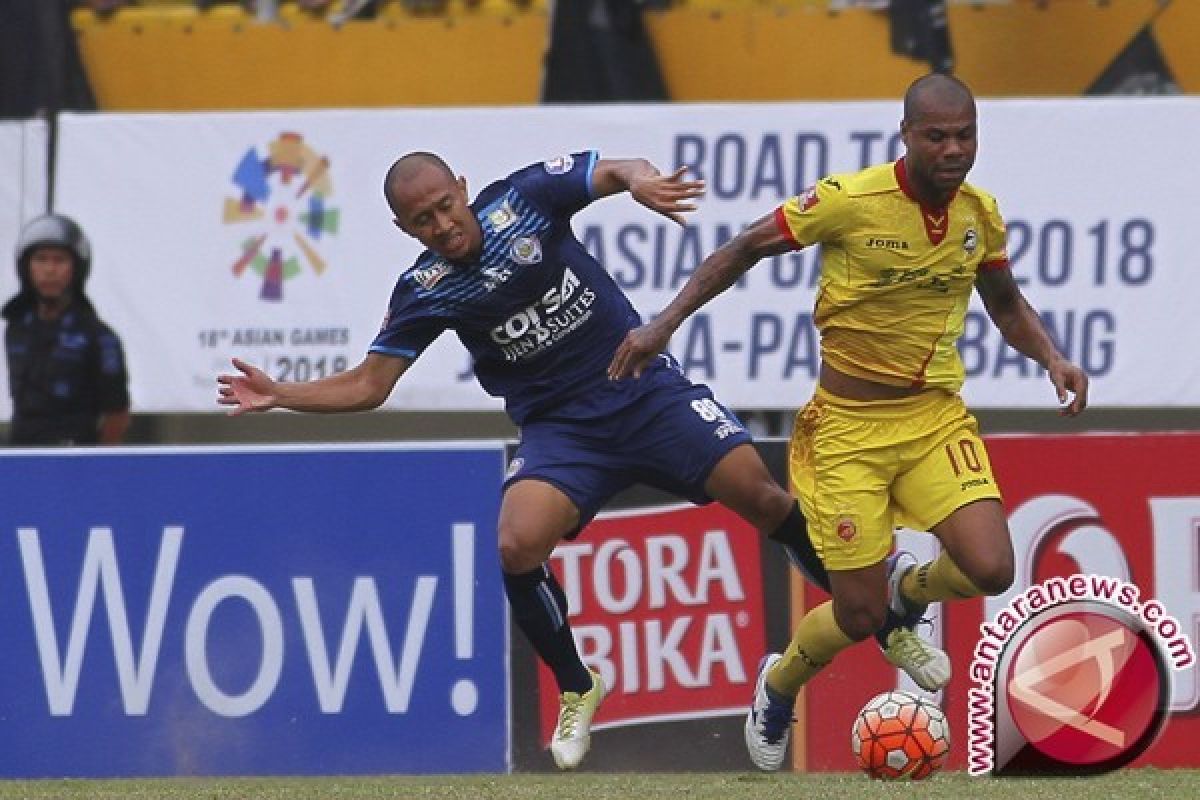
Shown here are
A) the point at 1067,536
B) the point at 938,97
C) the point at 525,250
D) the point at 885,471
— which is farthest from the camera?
the point at 1067,536

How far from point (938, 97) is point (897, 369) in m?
1.05

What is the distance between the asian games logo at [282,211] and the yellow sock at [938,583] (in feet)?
17.2

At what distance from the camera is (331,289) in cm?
1352

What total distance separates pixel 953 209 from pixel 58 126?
6580 millimetres

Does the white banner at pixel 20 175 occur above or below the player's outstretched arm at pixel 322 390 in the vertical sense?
above

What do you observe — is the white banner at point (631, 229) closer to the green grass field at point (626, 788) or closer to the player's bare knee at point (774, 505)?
the green grass field at point (626, 788)

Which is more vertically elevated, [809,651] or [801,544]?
[801,544]

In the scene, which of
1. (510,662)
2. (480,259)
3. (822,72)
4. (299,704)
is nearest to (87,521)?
(299,704)

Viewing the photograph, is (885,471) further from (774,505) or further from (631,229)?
(631,229)

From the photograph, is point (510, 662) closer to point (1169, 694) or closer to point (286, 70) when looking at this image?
point (1169, 694)

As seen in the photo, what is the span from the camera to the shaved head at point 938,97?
8.27 meters

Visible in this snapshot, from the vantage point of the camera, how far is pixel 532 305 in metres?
9.11

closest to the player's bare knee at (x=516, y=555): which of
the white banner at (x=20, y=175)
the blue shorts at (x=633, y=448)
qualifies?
the blue shorts at (x=633, y=448)

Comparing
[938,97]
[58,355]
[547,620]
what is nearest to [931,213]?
[938,97]
